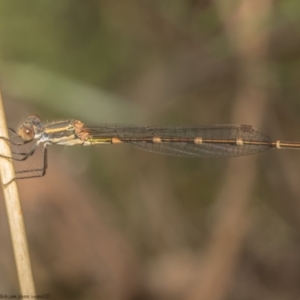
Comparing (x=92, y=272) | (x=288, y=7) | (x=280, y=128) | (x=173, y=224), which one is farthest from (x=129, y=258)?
(x=288, y=7)

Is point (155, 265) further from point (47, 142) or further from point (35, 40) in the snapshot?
point (35, 40)

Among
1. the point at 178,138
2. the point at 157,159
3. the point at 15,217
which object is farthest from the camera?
the point at 157,159

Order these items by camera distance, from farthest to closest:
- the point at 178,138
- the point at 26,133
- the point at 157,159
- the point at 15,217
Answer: the point at 157,159 < the point at 178,138 < the point at 26,133 < the point at 15,217

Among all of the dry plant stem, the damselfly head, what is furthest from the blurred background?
the dry plant stem

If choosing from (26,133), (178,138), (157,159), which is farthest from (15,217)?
(157,159)

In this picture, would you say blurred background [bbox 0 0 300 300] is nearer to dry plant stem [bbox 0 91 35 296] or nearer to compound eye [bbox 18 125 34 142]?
compound eye [bbox 18 125 34 142]

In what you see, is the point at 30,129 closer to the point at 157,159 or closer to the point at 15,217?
the point at 15,217

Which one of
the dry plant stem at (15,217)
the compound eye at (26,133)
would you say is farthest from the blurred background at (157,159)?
the dry plant stem at (15,217)
